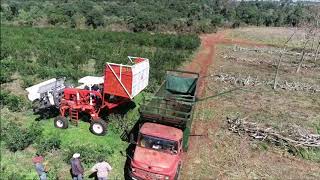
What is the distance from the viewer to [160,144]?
39.0 feet

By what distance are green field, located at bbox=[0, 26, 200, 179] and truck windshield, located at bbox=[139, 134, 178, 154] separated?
6.16 feet

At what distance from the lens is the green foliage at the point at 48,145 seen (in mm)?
14172

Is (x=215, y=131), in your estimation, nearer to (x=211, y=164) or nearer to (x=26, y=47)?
(x=211, y=164)

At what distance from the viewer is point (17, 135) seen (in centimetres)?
1467

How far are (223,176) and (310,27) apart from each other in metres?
15.4

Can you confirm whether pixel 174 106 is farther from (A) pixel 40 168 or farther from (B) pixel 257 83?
(B) pixel 257 83

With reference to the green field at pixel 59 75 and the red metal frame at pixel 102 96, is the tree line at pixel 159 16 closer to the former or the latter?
the green field at pixel 59 75

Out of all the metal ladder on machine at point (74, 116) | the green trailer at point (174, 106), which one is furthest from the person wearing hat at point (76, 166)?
the metal ladder on machine at point (74, 116)

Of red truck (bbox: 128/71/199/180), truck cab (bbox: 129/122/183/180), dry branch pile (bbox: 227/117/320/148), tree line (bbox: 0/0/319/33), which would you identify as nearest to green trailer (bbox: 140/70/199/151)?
red truck (bbox: 128/71/199/180)

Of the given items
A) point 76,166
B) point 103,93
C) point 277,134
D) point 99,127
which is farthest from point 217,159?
point 76,166

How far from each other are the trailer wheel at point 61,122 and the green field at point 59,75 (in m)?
0.19

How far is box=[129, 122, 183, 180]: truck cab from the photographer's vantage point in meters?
11.4

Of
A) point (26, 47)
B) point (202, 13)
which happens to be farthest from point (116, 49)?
point (202, 13)

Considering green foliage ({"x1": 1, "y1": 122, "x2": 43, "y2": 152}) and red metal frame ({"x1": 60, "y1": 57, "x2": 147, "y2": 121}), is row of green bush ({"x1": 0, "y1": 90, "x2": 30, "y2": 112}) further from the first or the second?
red metal frame ({"x1": 60, "y1": 57, "x2": 147, "y2": 121})
